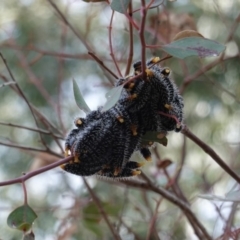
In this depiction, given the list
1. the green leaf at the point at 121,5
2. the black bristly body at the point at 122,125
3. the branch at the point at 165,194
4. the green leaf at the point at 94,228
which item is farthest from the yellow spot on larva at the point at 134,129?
the green leaf at the point at 94,228

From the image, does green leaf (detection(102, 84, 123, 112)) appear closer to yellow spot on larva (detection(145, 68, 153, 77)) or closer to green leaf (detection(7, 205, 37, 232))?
yellow spot on larva (detection(145, 68, 153, 77))

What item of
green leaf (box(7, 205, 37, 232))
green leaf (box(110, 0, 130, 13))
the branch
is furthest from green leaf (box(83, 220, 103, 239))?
green leaf (box(110, 0, 130, 13))

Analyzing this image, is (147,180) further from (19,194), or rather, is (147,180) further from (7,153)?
(7,153)

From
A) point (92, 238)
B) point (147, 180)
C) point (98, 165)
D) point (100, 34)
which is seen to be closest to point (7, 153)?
A: point (100, 34)

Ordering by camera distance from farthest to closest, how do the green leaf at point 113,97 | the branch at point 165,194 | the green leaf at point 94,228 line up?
the green leaf at point 94,228, the branch at point 165,194, the green leaf at point 113,97

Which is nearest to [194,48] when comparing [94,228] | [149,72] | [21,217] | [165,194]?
[149,72]

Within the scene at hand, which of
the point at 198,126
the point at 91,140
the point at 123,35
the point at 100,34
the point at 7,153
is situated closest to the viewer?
the point at 91,140

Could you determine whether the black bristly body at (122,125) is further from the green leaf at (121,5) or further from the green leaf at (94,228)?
the green leaf at (94,228)
